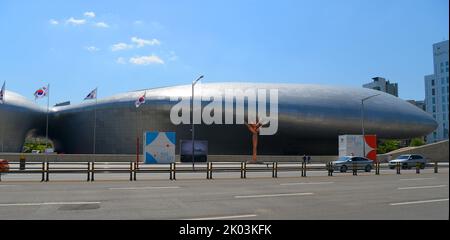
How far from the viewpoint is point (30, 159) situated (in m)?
50.6

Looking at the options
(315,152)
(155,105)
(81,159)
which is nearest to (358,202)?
(81,159)

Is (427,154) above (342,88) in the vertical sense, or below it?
below

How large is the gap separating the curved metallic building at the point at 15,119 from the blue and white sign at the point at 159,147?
35.1 metres

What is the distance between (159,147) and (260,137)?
32607 millimetres

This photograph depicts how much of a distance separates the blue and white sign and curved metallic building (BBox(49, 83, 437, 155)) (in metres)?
25.5

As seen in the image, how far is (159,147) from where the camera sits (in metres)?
48.3

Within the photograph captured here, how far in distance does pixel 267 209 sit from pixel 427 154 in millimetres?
59923

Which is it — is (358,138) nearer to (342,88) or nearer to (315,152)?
(315,152)

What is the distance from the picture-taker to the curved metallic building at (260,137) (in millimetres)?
75000

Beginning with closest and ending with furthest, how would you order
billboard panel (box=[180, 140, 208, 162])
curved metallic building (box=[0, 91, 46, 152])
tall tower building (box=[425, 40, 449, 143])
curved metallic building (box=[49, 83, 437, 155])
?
billboard panel (box=[180, 140, 208, 162]) → curved metallic building (box=[0, 91, 46, 152]) → curved metallic building (box=[49, 83, 437, 155]) → tall tower building (box=[425, 40, 449, 143])

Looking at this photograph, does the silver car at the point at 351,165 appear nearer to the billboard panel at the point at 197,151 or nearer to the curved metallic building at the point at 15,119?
the billboard panel at the point at 197,151

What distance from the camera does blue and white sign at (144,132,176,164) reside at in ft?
158

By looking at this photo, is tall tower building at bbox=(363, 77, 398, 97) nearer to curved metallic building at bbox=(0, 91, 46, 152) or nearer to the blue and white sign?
curved metallic building at bbox=(0, 91, 46, 152)

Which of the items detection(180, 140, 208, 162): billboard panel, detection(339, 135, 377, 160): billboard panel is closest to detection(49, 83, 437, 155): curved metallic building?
detection(180, 140, 208, 162): billboard panel
